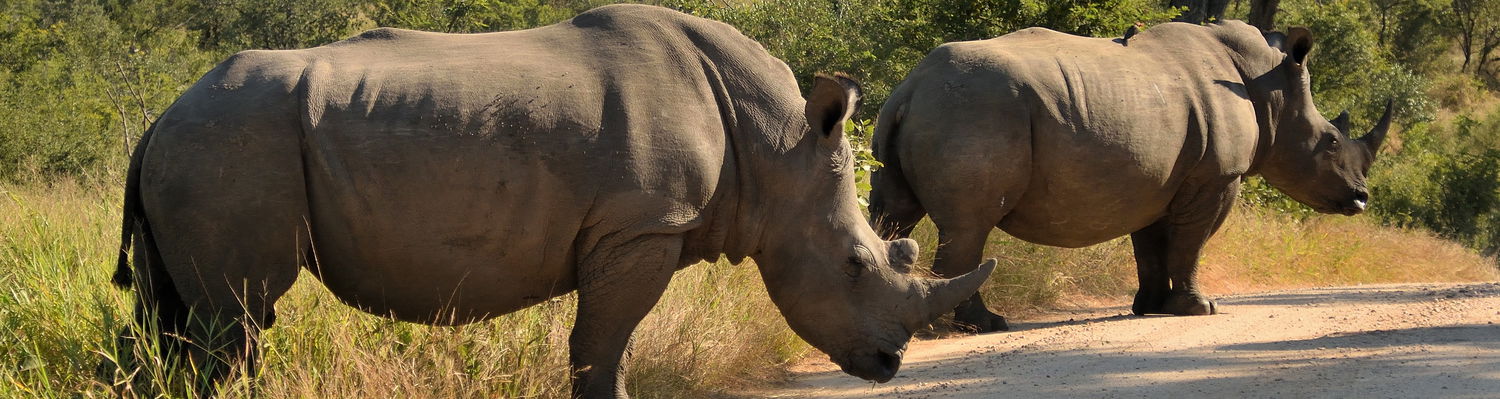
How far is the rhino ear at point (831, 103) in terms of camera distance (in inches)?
190

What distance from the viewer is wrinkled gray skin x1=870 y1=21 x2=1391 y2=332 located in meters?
7.59

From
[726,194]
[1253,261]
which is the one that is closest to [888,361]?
[726,194]

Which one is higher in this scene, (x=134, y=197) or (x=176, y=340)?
(x=134, y=197)

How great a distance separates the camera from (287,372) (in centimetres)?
455

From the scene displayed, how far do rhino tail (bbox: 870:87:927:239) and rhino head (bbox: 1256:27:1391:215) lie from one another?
8.84 feet

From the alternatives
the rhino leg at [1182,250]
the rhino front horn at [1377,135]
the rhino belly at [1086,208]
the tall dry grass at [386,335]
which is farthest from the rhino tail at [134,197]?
the rhino front horn at [1377,135]

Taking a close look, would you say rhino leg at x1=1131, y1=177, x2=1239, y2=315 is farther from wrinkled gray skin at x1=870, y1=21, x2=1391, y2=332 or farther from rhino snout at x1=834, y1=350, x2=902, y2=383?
rhino snout at x1=834, y1=350, x2=902, y2=383

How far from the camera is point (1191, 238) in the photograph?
8.79 meters

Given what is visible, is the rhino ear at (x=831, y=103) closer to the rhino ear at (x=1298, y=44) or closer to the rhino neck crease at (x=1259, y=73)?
the rhino neck crease at (x=1259, y=73)

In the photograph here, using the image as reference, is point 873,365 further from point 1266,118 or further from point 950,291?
point 1266,118

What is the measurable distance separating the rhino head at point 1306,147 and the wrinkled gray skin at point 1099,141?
14mm

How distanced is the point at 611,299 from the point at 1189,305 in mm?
5515

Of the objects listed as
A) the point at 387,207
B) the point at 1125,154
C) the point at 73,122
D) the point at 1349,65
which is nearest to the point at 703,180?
the point at 387,207

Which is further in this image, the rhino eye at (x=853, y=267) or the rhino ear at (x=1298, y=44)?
the rhino ear at (x=1298, y=44)
